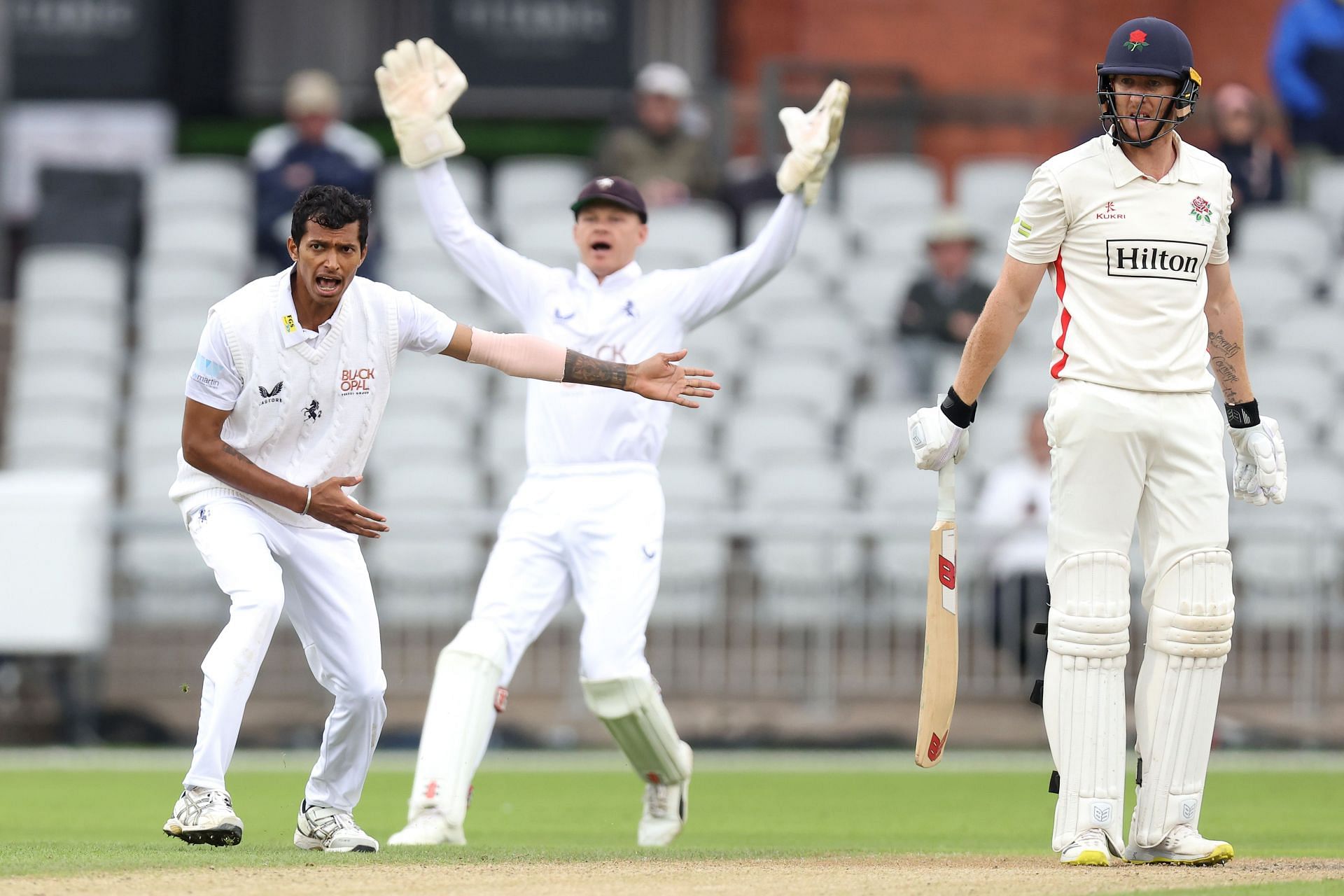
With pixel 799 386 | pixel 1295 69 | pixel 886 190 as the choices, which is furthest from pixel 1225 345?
pixel 1295 69

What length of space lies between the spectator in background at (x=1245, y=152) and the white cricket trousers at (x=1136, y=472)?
28.0ft

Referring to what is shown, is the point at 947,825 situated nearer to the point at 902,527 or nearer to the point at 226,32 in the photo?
the point at 902,527

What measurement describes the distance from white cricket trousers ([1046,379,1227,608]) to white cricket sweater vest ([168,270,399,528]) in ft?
7.15

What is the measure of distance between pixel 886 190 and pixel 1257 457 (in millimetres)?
8781

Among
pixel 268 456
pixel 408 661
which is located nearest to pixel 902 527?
pixel 408 661

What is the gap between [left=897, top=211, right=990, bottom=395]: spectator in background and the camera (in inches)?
544

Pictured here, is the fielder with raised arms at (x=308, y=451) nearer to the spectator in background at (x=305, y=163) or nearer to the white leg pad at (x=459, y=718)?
the white leg pad at (x=459, y=718)

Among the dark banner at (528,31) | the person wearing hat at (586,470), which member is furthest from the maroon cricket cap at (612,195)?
the dark banner at (528,31)

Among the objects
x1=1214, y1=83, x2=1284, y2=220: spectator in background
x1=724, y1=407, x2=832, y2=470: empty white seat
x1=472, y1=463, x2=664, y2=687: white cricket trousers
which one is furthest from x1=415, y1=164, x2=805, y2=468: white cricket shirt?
x1=1214, y1=83, x2=1284, y2=220: spectator in background

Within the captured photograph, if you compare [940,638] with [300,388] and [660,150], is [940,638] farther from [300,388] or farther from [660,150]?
[660,150]

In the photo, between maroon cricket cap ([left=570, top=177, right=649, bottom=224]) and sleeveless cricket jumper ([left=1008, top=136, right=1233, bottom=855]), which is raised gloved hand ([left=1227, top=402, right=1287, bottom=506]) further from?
maroon cricket cap ([left=570, top=177, right=649, bottom=224])

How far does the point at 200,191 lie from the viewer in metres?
15.7

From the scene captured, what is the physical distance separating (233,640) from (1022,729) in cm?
686

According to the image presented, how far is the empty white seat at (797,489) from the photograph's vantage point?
522 inches
